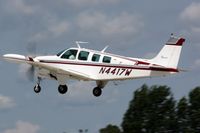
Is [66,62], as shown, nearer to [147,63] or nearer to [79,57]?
[79,57]

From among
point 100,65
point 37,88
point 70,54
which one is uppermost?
point 70,54

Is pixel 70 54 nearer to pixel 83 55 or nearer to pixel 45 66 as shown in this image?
pixel 83 55

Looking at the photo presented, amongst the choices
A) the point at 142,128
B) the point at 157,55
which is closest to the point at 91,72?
the point at 157,55

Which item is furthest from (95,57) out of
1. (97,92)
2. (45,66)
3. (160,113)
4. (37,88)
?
(160,113)

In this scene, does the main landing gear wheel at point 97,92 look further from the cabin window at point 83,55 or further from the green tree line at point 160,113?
the green tree line at point 160,113

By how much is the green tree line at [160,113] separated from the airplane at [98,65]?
49.2 meters

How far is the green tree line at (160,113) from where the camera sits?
4454 inches

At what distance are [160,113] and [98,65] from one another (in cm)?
5468

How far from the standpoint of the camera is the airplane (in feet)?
196

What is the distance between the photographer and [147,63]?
197 feet

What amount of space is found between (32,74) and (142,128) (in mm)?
50237

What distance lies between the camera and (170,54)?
60.2 m

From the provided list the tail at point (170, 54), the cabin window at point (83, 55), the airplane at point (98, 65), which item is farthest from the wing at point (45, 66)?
the tail at point (170, 54)

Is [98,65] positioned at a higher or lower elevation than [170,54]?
lower
